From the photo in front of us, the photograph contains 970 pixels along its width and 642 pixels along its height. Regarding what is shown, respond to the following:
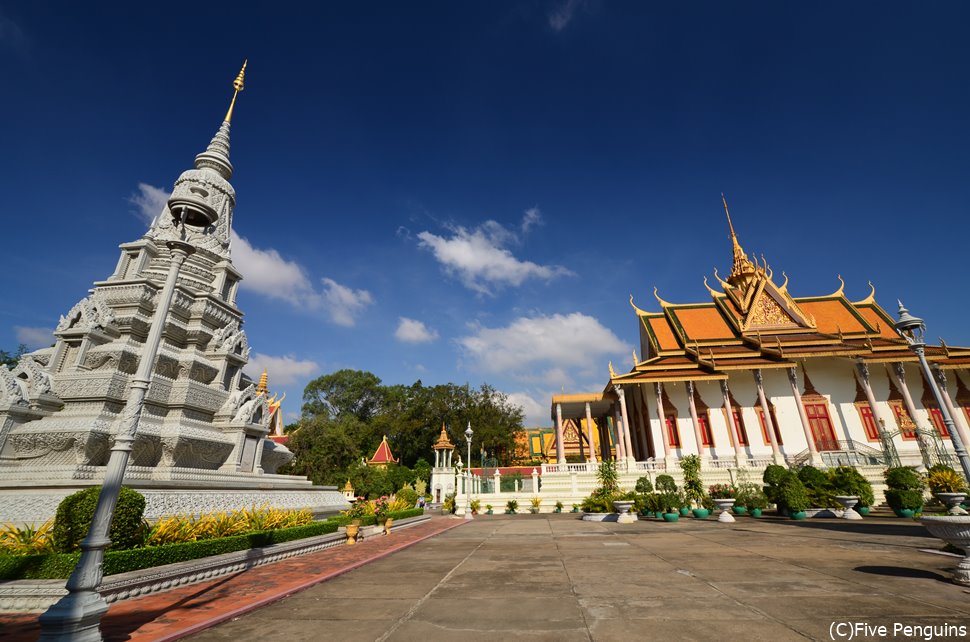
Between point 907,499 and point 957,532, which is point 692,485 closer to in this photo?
point 907,499

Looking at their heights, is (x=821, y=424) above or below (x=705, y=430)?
above

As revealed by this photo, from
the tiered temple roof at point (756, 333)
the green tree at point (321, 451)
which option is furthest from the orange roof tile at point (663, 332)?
the green tree at point (321, 451)

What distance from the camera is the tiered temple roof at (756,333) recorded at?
80.1ft

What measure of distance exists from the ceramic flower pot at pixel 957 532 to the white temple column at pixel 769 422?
1927 centimetres

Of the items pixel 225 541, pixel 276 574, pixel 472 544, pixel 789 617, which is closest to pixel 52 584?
pixel 225 541

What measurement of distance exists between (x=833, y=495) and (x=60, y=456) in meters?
24.3

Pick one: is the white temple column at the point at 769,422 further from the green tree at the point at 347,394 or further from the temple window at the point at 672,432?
the green tree at the point at 347,394

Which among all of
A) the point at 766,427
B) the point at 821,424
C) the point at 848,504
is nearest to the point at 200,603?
the point at 848,504

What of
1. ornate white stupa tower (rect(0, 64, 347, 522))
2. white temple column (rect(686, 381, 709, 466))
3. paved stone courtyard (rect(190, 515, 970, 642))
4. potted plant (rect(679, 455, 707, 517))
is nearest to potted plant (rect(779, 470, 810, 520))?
potted plant (rect(679, 455, 707, 517))

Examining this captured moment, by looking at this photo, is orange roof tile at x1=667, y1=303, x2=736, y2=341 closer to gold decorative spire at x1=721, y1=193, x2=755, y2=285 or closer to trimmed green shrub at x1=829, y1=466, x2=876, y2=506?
gold decorative spire at x1=721, y1=193, x2=755, y2=285

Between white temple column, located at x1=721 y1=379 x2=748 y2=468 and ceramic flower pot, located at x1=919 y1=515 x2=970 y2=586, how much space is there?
18.3 m

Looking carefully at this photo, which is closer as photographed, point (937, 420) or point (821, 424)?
point (937, 420)

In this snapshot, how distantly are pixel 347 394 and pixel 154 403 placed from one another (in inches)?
1907

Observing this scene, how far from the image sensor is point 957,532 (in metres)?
5.55
